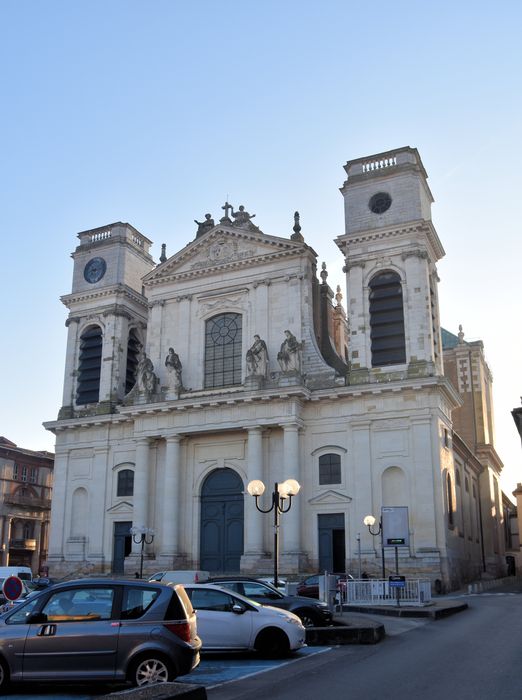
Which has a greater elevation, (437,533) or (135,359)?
(135,359)

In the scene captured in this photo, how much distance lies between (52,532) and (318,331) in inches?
749

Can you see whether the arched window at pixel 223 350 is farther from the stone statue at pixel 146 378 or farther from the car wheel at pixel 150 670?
the car wheel at pixel 150 670

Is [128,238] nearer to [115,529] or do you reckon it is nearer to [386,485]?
[115,529]

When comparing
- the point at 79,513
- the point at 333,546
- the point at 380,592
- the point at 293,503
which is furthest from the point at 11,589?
the point at 79,513

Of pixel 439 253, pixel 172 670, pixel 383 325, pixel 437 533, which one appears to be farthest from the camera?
pixel 439 253

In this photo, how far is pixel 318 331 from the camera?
4116cm

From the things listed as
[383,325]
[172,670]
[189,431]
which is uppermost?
[383,325]

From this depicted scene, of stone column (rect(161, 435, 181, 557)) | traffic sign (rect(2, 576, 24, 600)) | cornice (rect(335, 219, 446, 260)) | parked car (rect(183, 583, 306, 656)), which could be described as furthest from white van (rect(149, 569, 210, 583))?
cornice (rect(335, 219, 446, 260))

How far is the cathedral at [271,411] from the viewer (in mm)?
35656

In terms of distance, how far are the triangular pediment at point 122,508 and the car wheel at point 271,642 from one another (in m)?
28.1

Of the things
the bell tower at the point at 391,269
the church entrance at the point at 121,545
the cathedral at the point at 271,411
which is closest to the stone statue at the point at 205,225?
the cathedral at the point at 271,411

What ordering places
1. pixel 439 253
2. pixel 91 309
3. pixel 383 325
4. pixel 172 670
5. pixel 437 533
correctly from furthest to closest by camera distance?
pixel 91 309
pixel 439 253
pixel 383 325
pixel 437 533
pixel 172 670

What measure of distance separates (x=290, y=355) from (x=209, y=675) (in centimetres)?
2596

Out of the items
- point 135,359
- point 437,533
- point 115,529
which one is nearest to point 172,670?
point 437,533
